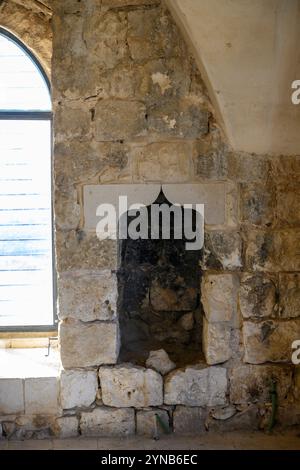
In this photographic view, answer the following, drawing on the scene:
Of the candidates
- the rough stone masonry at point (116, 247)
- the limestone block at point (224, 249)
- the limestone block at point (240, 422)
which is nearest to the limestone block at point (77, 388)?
the rough stone masonry at point (116, 247)

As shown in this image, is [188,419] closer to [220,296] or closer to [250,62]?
[220,296]

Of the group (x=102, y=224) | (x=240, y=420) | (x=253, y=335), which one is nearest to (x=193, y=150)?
(x=102, y=224)

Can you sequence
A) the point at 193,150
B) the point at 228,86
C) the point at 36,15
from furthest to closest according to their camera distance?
the point at 36,15 < the point at 193,150 < the point at 228,86

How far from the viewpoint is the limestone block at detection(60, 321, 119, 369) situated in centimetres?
308

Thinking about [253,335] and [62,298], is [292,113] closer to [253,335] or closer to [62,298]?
[253,335]

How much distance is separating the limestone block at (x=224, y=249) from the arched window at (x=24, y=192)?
3.51 ft

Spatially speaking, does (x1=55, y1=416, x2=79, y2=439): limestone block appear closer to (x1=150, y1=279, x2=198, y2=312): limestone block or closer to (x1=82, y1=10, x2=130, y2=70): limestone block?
(x1=150, y1=279, x2=198, y2=312): limestone block

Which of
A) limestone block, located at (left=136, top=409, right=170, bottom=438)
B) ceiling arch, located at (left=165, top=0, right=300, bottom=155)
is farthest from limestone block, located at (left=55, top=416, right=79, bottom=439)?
ceiling arch, located at (left=165, top=0, right=300, bottom=155)

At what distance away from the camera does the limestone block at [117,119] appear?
2.97 m

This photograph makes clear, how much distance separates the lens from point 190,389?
3143 mm

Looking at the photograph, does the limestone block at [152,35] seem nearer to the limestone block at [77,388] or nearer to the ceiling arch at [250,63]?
the ceiling arch at [250,63]

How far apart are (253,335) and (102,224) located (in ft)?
3.52

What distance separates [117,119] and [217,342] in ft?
4.54

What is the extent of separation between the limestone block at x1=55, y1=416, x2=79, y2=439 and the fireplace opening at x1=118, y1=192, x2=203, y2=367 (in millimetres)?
570
